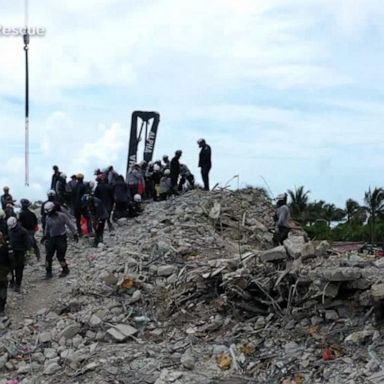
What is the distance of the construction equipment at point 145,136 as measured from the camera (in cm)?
2416

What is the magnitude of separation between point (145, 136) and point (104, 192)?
516 centimetres

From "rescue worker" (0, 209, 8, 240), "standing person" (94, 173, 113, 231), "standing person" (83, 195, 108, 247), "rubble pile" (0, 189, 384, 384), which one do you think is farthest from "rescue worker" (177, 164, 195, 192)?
"rescue worker" (0, 209, 8, 240)

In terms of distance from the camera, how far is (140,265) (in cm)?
1583

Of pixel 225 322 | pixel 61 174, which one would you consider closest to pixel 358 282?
pixel 225 322

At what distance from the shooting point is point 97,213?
1855cm

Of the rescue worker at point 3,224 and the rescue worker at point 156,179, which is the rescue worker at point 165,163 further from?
the rescue worker at point 3,224

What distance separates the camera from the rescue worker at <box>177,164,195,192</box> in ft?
75.6

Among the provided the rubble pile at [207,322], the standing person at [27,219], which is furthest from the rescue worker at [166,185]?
the standing person at [27,219]

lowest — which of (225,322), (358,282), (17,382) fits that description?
(17,382)

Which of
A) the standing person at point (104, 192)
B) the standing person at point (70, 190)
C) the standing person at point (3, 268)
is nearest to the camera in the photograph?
the standing person at point (3, 268)

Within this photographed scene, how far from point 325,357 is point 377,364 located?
0.87 meters

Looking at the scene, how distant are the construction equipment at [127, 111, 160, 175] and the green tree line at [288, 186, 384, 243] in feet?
47.4

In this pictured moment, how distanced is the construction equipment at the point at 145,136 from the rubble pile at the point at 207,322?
7874mm

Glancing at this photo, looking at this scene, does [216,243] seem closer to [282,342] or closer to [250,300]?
[250,300]
